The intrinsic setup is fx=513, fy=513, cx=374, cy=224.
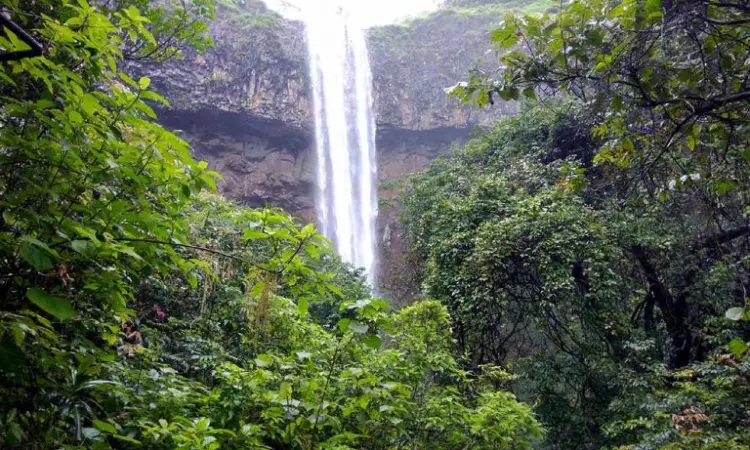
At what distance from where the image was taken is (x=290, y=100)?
20016 mm

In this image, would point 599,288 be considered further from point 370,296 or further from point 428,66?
point 428,66

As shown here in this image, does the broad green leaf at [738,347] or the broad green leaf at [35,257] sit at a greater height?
the broad green leaf at [35,257]

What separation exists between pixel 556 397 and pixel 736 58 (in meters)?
5.80

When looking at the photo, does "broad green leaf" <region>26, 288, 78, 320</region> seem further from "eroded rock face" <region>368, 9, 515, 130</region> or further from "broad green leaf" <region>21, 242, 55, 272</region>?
"eroded rock face" <region>368, 9, 515, 130</region>

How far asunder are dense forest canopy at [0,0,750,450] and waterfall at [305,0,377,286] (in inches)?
492

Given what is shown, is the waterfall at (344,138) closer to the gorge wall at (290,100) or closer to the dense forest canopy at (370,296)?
the gorge wall at (290,100)

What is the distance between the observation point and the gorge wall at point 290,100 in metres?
18.8

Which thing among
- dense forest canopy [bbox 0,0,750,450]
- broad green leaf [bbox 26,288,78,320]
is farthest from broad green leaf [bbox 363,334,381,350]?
broad green leaf [bbox 26,288,78,320]

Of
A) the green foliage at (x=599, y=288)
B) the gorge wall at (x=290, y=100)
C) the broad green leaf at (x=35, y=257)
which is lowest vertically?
the green foliage at (x=599, y=288)

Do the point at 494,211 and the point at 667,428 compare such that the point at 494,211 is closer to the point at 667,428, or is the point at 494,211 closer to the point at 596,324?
the point at 596,324

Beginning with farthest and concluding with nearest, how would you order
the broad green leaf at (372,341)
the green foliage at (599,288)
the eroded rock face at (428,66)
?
1. the eroded rock face at (428,66)
2. the green foliage at (599,288)
3. the broad green leaf at (372,341)

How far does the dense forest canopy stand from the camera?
5.25ft

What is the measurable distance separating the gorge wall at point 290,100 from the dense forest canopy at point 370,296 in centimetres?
999

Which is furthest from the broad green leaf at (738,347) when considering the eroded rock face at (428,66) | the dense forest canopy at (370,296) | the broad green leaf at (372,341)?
the eroded rock face at (428,66)
